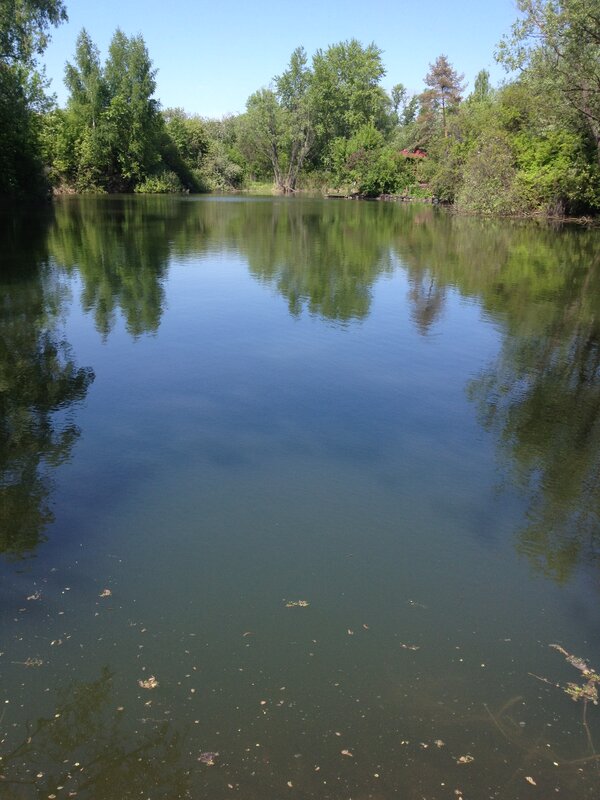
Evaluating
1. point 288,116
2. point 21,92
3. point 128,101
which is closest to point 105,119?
point 128,101

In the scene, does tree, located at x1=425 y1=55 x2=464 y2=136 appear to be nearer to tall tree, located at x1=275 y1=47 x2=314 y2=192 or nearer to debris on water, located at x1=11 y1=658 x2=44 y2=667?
tall tree, located at x1=275 y1=47 x2=314 y2=192

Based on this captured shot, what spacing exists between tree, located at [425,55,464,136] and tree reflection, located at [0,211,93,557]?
62716 mm

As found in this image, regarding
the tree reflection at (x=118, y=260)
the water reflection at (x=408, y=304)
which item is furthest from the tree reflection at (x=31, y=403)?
the tree reflection at (x=118, y=260)

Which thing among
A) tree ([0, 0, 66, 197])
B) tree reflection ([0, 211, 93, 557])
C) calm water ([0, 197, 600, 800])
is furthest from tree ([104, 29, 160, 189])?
calm water ([0, 197, 600, 800])

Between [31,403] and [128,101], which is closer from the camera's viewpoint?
[31,403]

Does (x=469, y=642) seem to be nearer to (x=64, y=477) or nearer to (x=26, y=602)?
(x=26, y=602)

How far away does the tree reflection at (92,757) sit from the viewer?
278 centimetres

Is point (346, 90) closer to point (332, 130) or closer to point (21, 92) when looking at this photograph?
point (332, 130)

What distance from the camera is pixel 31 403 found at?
7191 millimetres

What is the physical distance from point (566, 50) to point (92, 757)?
27762mm

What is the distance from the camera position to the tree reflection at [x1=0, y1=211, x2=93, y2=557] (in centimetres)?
494

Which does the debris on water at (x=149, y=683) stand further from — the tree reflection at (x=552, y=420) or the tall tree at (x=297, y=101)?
the tall tree at (x=297, y=101)

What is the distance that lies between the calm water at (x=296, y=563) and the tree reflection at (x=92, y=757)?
0.01 meters

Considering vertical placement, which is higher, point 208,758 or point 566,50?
point 566,50
